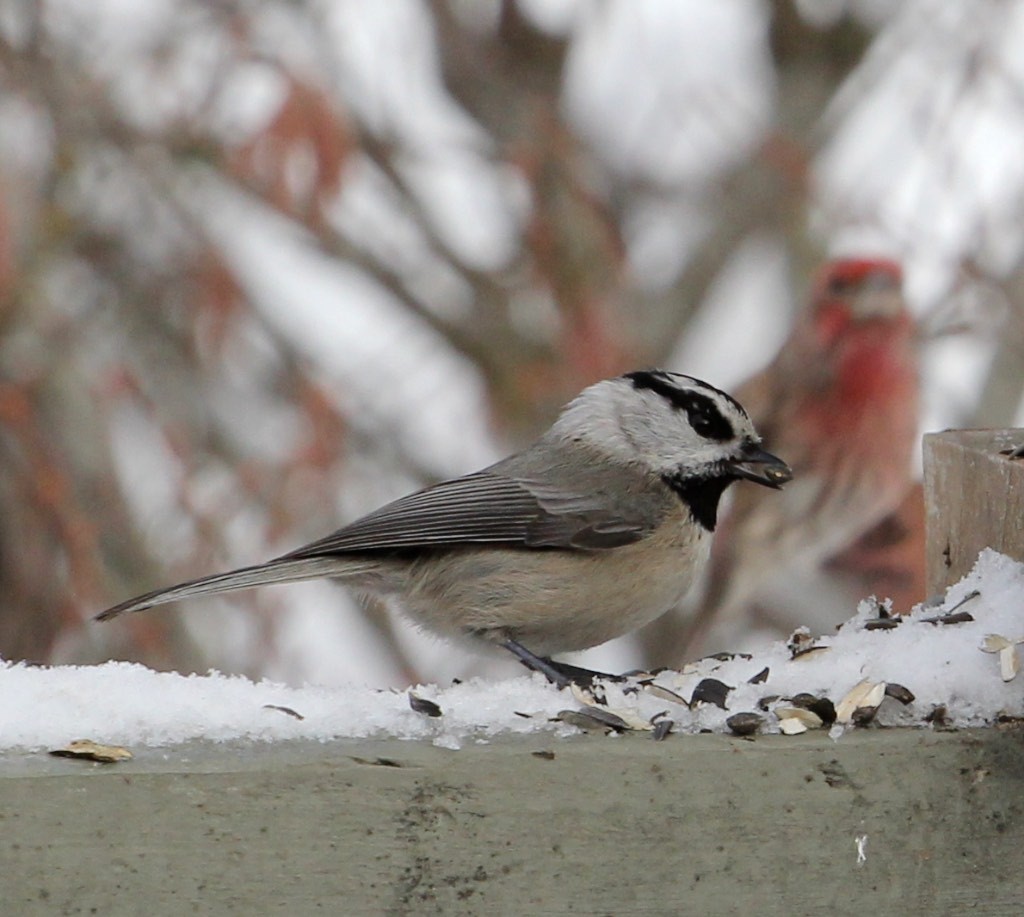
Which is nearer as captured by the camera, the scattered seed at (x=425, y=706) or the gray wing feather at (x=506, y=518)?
the scattered seed at (x=425, y=706)

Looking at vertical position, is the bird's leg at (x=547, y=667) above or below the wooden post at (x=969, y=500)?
below

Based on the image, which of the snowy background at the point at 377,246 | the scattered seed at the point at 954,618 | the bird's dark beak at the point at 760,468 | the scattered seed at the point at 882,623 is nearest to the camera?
the scattered seed at the point at 954,618

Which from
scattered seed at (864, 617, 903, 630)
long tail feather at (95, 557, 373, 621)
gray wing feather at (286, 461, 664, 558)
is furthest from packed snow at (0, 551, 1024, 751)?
gray wing feather at (286, 461, 664, 558)

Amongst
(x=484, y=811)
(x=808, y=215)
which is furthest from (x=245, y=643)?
(x=484, y=811)

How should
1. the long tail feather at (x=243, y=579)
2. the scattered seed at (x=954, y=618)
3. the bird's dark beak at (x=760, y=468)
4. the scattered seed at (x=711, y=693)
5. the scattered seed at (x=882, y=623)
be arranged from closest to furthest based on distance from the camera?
the scattered seed at (x=711, y=693) → the scattered seed at (x=954, y=618) → the scattered seed at (x=882, y=623) → the long tail feather at (x=243, y=579) → the bird's dark beak at (x=760, y=468)

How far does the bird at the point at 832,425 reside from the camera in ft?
16.0

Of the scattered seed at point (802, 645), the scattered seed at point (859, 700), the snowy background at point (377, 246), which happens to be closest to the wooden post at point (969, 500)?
the scattered seed at point (802, 645)

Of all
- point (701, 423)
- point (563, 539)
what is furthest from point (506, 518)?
point (701, 423)

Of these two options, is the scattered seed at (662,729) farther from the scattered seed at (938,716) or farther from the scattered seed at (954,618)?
the scattered seed at (954,618)

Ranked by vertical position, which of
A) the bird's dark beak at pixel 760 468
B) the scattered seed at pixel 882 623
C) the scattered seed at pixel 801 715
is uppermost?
the bird's dark beak at pixel 760 468

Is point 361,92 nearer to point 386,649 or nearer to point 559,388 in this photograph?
point 559,388

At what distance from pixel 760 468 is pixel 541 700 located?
1327mm

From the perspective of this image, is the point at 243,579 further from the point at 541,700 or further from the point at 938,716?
the point at 938,716

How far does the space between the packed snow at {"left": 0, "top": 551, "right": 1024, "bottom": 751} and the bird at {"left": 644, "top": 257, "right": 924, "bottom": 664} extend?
9.60 feet
